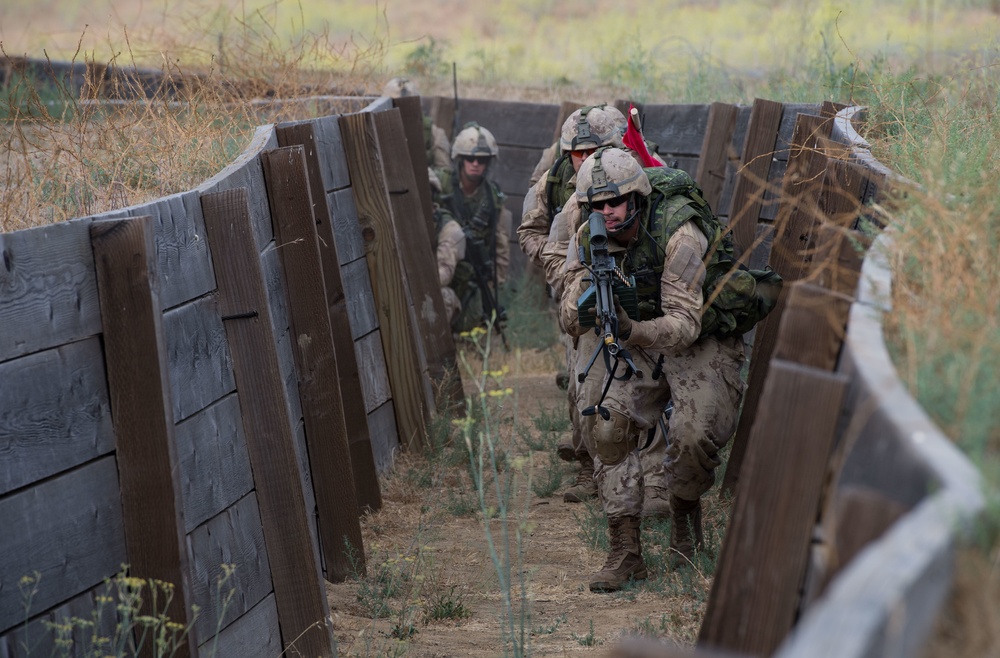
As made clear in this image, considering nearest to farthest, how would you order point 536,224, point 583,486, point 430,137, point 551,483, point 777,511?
point 777,511
point 551,483
point 583,486
point 536,224
point 430,137

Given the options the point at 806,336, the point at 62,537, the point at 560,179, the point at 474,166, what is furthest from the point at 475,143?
the point at 806,336

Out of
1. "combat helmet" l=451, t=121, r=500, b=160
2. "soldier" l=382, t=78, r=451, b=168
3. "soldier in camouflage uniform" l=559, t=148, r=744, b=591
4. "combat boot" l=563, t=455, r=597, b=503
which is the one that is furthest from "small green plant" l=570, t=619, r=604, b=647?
"soldier" l=382, t=78, r=451, b=168

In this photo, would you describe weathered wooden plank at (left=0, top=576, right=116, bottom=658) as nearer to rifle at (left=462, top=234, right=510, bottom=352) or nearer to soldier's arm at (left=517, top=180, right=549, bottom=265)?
soldier's arm at (left=517, top=180, right=549, bottom=265)

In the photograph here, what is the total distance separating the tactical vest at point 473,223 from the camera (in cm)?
1043

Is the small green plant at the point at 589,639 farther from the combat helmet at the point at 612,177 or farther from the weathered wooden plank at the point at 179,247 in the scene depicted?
the weathered wooden plank at the point at 179,247

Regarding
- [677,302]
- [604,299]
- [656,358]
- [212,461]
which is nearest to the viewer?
[212,461]

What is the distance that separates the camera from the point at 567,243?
21.7 feet

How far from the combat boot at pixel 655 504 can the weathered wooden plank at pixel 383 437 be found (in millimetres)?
1587

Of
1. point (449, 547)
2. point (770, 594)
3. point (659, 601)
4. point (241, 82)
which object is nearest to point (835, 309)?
point (770, 594)

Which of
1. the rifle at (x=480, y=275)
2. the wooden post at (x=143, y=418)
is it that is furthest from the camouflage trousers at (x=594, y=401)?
the rifle at (x=480, y=275)

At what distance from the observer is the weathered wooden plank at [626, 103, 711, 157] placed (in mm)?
9555

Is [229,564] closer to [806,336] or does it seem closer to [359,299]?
[806,336]

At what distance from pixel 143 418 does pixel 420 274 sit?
460cm

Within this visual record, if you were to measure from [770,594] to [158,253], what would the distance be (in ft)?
7.62
